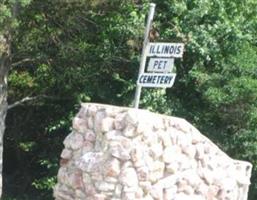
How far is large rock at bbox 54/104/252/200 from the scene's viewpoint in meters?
9.21

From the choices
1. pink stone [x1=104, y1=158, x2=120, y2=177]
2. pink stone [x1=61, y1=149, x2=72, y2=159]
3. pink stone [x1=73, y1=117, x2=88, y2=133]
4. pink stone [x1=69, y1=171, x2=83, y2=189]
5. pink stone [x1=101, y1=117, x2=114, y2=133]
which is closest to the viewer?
pink stone [x1=104, y1=158, x2=120, y2=177]

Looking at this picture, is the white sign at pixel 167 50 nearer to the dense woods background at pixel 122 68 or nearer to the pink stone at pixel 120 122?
the pink stone at pixel 120 122

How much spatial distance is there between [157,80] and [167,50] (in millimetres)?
422

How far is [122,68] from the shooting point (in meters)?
14.2

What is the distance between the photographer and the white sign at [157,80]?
9827 millimetres

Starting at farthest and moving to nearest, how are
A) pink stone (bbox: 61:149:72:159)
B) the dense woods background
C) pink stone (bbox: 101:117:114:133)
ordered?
1. the dense woods background
2. pink stone (bbox: 61:149:72:159)
3. pink stone (bbox: 101:117:114:133)

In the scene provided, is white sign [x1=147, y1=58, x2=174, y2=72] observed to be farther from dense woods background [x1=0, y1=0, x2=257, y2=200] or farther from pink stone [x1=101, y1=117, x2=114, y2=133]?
dense woods background [x1=0, y1=0, x2=257, y2=200]

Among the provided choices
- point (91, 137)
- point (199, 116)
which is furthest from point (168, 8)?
point (91, 137)

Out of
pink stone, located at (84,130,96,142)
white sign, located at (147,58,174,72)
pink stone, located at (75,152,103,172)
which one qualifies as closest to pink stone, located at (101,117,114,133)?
pink stone, located at (84,130,96,142)

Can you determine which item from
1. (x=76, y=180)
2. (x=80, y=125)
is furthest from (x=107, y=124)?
(x=76, y=180)

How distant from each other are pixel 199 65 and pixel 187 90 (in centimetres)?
63

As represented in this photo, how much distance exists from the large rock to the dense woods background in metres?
3.36

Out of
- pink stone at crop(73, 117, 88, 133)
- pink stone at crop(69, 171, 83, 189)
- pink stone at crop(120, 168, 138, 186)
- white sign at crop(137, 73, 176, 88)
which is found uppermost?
white sign at crop(137, 73, 176, 88)

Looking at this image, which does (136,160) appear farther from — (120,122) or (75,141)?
(75,141)
